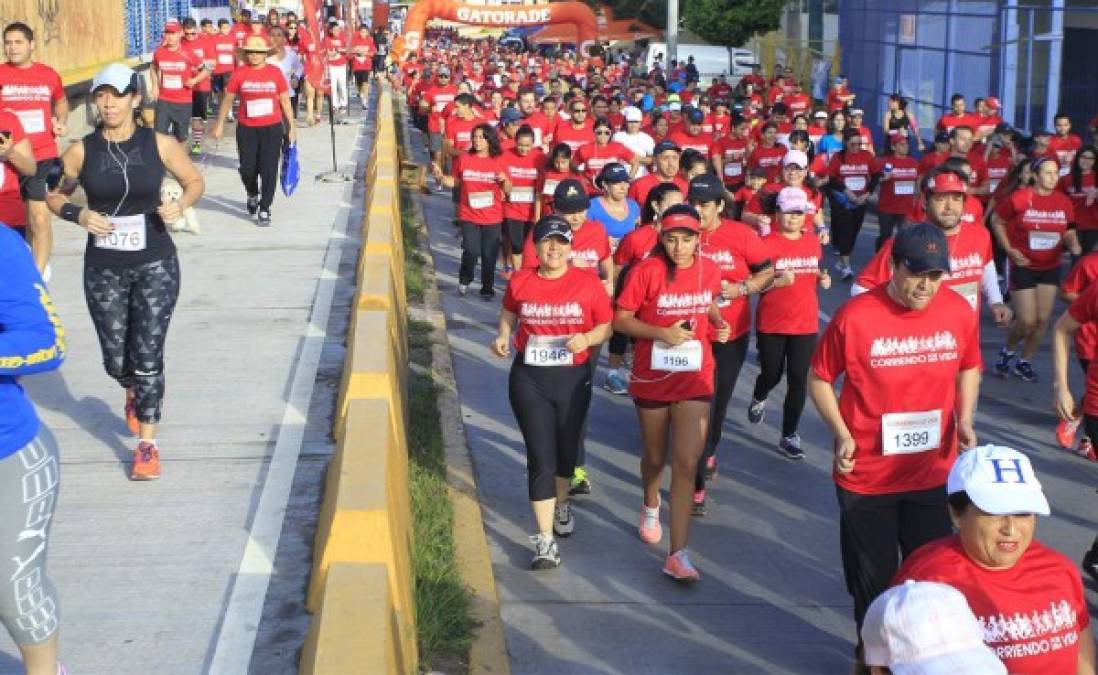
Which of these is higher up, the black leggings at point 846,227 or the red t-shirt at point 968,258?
the red t-shirt at point 968,258

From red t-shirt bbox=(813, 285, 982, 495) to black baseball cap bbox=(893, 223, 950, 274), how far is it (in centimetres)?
24

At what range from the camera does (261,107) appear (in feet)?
52.4

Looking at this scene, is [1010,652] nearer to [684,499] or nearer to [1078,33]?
[684,499]

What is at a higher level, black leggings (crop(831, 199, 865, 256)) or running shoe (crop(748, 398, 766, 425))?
black leggings (crop(831, 199, 865, 256))

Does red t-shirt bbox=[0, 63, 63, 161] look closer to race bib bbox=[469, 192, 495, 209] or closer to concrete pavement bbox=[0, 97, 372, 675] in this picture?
concrete pavement bbox=[0, 97, 372, 675]

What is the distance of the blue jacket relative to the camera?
4.58 meters

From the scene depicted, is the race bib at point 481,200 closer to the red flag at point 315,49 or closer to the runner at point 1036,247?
the runner at point 1036,247

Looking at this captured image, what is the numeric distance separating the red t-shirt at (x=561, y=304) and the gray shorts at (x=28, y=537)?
10.5ft

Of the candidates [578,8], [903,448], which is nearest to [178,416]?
[903,448]

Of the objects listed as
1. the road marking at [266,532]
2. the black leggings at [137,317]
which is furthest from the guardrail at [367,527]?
the black leggings at [137,317]

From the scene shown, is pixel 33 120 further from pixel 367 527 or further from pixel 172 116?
pixel 172 116

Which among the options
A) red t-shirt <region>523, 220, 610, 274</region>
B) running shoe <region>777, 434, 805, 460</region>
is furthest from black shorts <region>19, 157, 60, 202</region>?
running shoe <region>777, 434, 805, 460</region>

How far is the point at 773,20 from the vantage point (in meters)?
52.2

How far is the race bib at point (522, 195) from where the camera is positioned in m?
15.3
